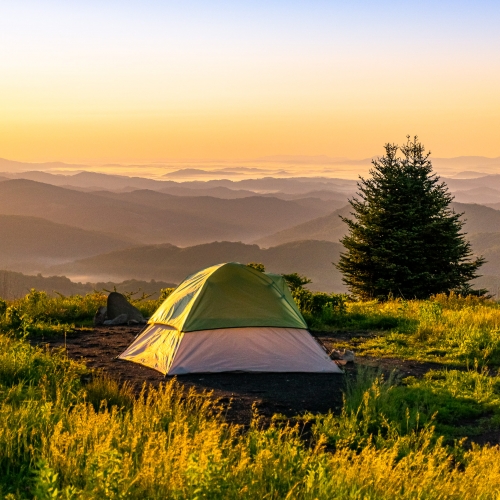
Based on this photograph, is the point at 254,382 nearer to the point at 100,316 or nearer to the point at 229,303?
the point at 229,303

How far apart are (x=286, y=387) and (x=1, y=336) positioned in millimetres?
5643

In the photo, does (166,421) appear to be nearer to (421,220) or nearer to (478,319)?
(478,319)

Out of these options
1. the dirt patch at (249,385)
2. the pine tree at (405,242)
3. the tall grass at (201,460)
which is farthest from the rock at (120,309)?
the pine tree at (405,242)

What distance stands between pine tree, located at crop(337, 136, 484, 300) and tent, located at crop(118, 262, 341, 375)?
1614 centimetres

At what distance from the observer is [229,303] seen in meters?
12.2

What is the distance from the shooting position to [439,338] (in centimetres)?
1437

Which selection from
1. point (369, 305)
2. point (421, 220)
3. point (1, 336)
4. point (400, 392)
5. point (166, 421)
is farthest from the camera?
point (421, 220)

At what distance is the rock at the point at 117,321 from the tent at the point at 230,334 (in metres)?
4.30

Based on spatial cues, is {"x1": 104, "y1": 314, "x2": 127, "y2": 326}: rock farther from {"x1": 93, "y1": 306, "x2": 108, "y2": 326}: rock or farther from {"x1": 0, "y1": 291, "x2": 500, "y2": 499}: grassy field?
{"x1": 0, "y1": 291, "x2": 500, "y2": 499}: grassy field

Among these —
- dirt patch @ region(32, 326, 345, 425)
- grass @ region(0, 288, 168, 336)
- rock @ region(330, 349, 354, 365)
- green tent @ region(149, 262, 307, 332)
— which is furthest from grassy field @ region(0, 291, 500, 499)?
green tent @ region(149, 262, 307, 332)

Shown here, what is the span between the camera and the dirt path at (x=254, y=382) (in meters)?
9.59

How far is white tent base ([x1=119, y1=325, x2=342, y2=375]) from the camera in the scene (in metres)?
11.7

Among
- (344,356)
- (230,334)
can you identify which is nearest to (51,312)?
(230,334)

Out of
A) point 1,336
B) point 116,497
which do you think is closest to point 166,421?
point 116,497
